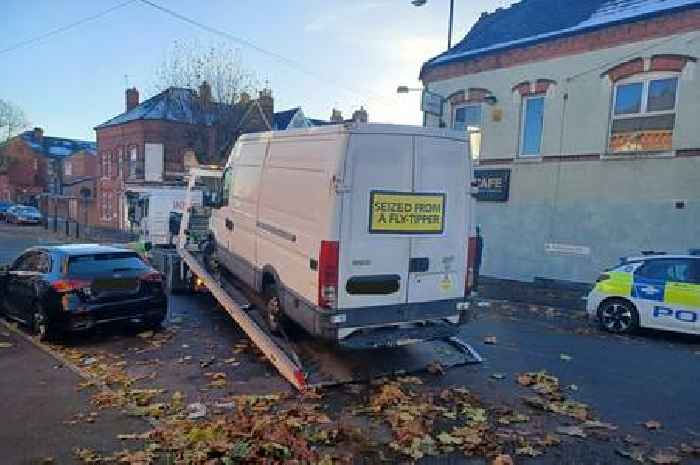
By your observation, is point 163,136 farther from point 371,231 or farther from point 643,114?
point 371,231

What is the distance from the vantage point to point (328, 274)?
5.42 m

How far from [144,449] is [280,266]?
2740 millimetres

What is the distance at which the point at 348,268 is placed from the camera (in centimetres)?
551

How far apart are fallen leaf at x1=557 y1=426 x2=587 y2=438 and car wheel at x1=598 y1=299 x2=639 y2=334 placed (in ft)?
16.2

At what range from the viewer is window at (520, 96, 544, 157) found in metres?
14.7

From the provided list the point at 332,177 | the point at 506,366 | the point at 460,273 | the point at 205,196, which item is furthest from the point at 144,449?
A: the point at 205,196

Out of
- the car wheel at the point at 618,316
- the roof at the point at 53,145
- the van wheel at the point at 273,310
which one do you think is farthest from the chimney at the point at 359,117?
the roof at the point at 53,145

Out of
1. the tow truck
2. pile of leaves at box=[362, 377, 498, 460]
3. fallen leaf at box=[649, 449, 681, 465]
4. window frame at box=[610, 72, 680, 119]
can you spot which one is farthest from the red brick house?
fallen leaf at box=[649, 449, 681, 465]

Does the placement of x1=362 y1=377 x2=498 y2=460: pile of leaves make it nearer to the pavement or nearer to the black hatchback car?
the pavement

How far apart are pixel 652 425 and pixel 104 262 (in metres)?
7.57

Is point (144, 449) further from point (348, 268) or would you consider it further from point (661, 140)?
point (661, 140)

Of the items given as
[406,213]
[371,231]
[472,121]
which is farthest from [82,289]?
[472,121]

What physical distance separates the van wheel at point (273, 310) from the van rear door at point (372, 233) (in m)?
1.45

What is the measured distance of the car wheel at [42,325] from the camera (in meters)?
7.44
